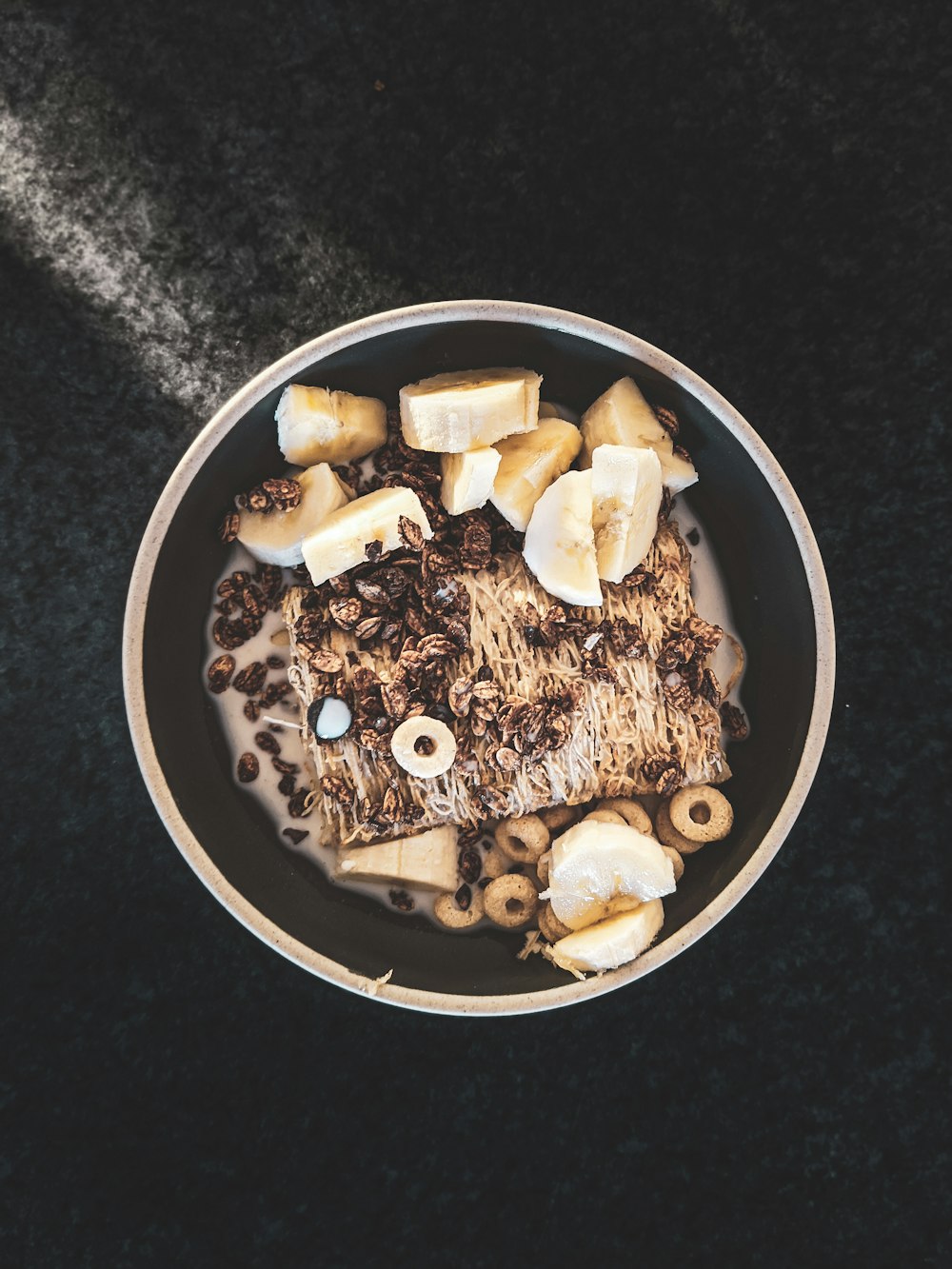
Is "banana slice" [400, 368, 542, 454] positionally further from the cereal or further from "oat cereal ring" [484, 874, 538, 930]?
"oat cereal ring" [484, 874, 538, 930]

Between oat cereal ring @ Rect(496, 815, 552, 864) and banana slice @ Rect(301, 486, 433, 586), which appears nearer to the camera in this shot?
banana slice @ Rect(301, 486, 433, 586)

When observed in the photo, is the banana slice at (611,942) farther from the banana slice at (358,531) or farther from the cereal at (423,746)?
the banana slice at (358,531)

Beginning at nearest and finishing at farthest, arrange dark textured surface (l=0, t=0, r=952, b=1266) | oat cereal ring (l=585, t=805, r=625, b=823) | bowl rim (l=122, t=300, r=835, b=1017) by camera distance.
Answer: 1. bowl rim (l=122, t=300, r=835, b=1017)
2. oat cereal ring (l=585, t=805, r=625, b=823)
3. dark textured surface (l=0, t=0, r=952, b=1266)

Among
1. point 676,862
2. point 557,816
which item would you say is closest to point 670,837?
point 676,862

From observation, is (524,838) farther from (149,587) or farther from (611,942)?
(149,587)

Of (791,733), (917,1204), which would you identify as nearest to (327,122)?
(791,733)

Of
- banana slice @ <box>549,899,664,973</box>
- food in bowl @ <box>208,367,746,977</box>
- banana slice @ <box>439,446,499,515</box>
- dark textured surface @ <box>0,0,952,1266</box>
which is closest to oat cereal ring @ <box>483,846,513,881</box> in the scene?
food in bowl @ <box>208,367,746,977</box>
